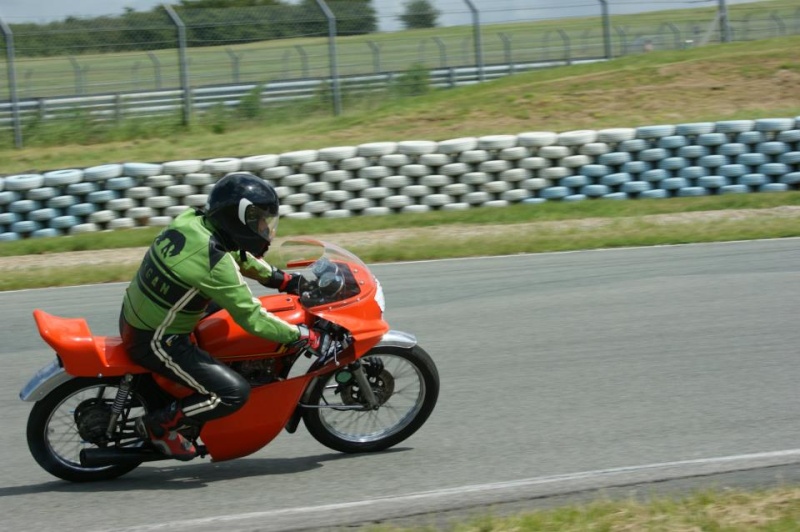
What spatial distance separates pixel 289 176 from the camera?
44.0 ft

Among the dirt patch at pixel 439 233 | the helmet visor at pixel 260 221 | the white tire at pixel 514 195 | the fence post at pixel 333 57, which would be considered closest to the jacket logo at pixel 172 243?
the helmet visor at pixel 260 221

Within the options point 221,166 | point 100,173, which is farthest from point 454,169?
point 100,173

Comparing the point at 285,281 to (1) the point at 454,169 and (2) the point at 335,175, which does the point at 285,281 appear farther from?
(1) the point at 454,169

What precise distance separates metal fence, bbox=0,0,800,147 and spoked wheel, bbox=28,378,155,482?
13569mm

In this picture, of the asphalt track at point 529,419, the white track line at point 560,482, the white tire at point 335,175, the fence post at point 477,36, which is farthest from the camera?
the fence post at point 477,36

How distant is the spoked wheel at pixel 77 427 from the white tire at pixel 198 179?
8263mm

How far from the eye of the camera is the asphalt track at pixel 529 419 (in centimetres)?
480

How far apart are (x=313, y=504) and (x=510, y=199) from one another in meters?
9.32

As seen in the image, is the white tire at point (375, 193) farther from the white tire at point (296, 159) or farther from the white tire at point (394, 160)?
the white tire at point (296, 159)

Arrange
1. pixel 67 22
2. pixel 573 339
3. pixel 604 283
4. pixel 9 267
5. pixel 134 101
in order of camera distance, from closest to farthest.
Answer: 1. pixel 573 339
2. pixel 604 283
3. pixel 9 267
4. pixel 67 22
5. pixel 134 101

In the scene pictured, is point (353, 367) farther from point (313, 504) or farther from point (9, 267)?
point (9, 267)

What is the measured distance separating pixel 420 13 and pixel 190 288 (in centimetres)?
1568

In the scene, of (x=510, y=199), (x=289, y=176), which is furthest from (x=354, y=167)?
(x=510, y=199)

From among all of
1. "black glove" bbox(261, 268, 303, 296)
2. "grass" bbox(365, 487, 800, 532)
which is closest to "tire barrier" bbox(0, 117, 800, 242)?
"black glove" bbox(261, 268, 303, 296)
